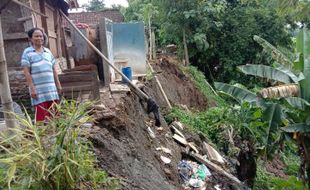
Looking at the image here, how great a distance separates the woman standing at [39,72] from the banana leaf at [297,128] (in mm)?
4823

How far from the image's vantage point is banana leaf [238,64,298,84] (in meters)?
7.20

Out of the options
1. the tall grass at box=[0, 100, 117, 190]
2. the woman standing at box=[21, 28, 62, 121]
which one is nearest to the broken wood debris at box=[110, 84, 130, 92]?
the woman standing at box=[21, 28, 62, 121]

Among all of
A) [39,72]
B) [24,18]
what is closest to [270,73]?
[39,72]

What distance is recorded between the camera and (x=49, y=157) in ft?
8.68

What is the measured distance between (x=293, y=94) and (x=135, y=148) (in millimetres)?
3801

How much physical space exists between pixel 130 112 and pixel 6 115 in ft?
11.0

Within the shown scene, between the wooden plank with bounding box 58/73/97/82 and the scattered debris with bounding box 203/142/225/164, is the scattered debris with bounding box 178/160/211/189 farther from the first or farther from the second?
the wooden plank with bounding box 58/73/97/82

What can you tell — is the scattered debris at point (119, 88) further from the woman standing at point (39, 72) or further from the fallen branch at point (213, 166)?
the woman standing at point (39, 72)

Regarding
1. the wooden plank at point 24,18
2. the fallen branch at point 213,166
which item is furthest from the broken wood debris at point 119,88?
the wooden plank at point 24,18

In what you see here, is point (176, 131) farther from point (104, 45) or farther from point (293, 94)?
point (293, 94)

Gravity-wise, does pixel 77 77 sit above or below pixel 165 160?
above

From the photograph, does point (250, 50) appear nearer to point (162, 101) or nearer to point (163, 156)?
point (162, 101)

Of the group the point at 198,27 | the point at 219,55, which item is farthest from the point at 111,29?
the point at 219,55

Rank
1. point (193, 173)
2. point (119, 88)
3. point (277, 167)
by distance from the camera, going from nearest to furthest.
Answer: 1. point (193, 173)
2. point (119, 88)
3. point (277, 167)
